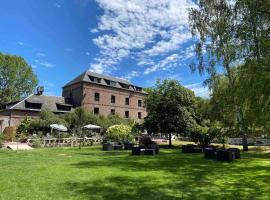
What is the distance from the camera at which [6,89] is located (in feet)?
166

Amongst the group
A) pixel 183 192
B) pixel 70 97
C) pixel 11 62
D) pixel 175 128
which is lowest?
pixel 183 192

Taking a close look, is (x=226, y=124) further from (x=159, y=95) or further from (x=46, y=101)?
(x=46, y=101)

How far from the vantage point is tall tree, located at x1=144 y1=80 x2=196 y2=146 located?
2798cm

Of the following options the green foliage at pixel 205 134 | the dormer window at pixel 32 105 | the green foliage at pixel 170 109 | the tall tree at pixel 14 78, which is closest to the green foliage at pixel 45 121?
the dormer window at pixel 32 105

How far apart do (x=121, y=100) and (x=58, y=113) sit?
12.5 metres

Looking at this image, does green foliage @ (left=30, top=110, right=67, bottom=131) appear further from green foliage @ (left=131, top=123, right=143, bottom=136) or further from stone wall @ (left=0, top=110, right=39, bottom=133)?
green foliage @ (left=131, top=123, right=143, bottom=136)

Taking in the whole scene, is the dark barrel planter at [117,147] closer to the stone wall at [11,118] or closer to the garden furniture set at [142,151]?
the garden furniture set at [142,151]

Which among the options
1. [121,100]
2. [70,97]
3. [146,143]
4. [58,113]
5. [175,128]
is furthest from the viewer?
[121,100]

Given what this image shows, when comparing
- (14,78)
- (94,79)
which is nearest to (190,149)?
(94,79)

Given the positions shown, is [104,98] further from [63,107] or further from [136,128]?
[136,128]

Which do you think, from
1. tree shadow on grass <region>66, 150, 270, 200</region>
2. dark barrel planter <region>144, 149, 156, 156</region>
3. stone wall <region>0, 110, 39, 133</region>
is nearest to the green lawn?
tree shadow on grass <region>66, 150, 270, 200</region>

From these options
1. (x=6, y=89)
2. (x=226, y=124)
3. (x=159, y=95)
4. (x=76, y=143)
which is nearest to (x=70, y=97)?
(x=6, y=89)

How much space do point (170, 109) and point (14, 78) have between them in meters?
33.3

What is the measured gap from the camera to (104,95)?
159ft
